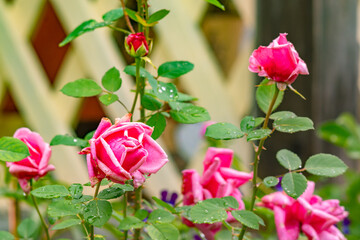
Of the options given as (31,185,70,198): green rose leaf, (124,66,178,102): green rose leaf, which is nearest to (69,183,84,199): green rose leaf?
(31,185,70,198): green rose leaf

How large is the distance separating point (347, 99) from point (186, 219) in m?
0.93

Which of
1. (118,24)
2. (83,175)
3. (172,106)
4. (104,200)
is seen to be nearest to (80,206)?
(104,200)

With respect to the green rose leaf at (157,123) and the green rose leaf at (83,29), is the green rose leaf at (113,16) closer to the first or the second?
the green rose leaf at (83,29)

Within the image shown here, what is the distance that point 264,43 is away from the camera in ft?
4.42

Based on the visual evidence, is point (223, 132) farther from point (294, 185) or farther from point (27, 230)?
point (27, 230)

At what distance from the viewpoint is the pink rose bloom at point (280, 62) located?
1.48ft

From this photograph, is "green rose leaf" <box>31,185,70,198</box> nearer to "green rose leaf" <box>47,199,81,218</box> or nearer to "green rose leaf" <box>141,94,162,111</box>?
"green rose leaf" <box>47,199,81,218</box>

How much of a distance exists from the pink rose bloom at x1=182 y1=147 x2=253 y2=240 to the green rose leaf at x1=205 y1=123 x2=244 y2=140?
8 cm

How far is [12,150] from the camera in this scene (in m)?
0.47

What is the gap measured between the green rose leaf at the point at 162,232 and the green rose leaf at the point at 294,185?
3.9 inches

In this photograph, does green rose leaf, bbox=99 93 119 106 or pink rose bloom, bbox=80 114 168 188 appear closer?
pink rose bloom, bbox=80 114 168 188

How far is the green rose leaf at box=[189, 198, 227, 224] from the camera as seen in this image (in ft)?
1.44

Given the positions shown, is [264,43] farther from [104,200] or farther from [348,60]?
[104,200]

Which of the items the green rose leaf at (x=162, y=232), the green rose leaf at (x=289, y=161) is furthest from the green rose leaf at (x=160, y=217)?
the green rose leaf at (x=289, y=161)
